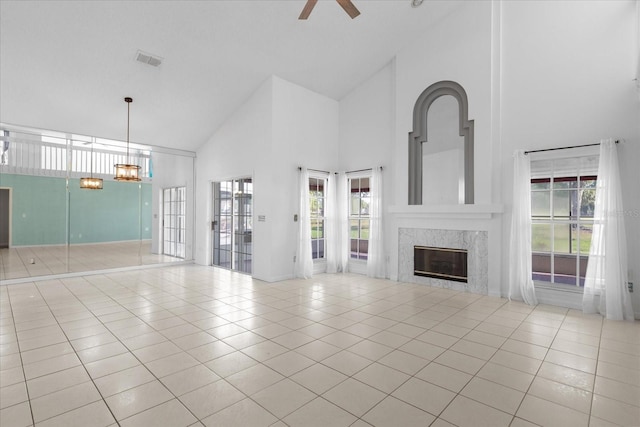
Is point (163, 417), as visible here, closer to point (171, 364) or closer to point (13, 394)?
point (171, 364)

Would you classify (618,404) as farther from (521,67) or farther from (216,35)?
(216,35)

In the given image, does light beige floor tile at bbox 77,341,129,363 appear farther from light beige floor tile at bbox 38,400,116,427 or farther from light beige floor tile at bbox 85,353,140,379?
light beige floor tile at bbox 38,400,116,427

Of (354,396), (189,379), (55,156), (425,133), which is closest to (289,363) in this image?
(354,396)

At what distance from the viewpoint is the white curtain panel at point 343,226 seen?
279 inches

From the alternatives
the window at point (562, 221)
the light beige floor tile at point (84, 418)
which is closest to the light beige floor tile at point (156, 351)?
the light beige floor tile at point (84, 418)

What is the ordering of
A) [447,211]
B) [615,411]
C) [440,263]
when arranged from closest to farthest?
[615,411] → [447,211] → [440,263]

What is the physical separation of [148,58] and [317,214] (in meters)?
4.31

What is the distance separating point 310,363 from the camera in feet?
9.05

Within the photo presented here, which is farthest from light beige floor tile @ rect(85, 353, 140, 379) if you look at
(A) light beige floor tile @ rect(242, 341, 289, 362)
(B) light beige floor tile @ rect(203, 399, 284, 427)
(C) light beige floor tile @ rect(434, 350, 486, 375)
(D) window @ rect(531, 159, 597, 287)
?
(D) window @ rect(531, 159, 597, 287)

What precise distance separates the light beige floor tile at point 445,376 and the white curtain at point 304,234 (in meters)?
3.94

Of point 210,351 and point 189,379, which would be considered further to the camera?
point 210,351

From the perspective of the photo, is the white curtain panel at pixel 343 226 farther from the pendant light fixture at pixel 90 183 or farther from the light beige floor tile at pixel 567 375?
the pendant light fixture at pixel 90 183

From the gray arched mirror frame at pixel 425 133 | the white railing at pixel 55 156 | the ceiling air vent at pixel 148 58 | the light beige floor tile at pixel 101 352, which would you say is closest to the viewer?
the light beige floor tile at pixel 101 352

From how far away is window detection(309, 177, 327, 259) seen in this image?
707 centimetres
